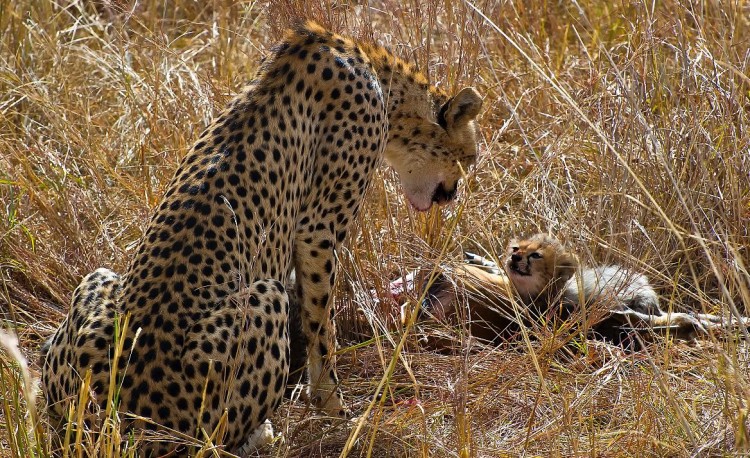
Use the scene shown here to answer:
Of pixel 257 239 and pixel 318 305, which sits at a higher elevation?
pixel 257 239

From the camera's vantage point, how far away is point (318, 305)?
3.52 m

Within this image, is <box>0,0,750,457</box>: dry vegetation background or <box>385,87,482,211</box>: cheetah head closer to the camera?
<box>0,0,750,457</box>: dry vegetation background

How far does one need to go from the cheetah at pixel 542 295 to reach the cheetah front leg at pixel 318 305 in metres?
0.44

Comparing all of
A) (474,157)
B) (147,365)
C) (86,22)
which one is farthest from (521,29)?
(147,365)

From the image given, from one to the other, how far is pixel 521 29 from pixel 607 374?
2.47 metres

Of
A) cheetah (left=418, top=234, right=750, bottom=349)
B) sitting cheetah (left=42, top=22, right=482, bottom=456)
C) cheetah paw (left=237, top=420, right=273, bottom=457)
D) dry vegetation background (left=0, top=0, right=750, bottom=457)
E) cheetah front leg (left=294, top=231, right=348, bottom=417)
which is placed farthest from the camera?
cheetah (left=418, top=234, right=750, bottom=349)


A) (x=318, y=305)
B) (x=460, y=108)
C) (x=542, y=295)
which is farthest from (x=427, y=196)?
(x=318, y=305)

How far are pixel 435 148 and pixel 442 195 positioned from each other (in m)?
0.20

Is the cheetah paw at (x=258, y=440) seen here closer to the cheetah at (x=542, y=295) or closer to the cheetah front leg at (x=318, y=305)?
the cheetah front leg at (x=318, y=305)

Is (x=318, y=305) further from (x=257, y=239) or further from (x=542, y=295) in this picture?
(x=542, y=295)

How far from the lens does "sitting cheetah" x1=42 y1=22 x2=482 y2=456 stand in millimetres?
2750

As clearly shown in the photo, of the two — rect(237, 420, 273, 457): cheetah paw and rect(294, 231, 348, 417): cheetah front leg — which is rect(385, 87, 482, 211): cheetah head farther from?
rect(237, 420, 273, 457): cheetah paw

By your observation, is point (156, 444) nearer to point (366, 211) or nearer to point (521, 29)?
point (366, 211)

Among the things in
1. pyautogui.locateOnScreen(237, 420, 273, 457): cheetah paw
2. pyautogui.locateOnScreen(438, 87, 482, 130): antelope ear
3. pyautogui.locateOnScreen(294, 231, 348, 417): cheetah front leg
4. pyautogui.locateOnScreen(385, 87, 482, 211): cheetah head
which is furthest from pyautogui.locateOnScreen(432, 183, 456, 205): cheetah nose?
pyautogui.locateOnScreen(237, 420, 273, 457): cheetah paw
